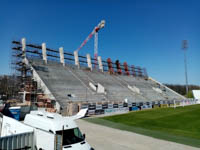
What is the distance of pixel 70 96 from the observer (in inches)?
1230

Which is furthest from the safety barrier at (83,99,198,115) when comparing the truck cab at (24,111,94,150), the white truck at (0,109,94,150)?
the truck cab at (24,111,94,150)

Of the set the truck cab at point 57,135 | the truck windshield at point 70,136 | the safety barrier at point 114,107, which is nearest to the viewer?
the truck cab at point 57,135

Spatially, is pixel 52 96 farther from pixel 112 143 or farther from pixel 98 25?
pixel 98 25

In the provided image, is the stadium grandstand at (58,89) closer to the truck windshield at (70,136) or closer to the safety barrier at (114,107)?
the safety barrier at (114,107)

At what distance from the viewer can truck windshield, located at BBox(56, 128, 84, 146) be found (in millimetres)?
7282

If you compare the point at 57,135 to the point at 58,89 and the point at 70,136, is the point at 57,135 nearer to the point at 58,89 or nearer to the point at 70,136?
the point at 70,136

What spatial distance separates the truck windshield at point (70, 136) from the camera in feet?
23.9

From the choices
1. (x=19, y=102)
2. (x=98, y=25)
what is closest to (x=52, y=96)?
(x=19, y=102)

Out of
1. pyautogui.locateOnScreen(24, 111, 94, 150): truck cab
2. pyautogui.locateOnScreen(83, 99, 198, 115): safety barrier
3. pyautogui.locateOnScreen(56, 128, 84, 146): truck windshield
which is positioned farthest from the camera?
pyautogui.locateOnScreen(83, 99, 198, 115): safety barrier

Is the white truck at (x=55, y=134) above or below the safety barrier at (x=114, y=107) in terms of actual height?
above

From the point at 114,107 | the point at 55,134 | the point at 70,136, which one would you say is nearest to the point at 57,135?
the point at 55,134

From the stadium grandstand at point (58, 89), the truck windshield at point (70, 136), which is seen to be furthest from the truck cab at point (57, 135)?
the stadium grandstand at point (58, 89)

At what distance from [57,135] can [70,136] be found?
75 cm

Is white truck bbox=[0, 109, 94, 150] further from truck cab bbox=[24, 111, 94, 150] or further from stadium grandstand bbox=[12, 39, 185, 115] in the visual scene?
stadium grandstand bbox=[12, 39, 185, 115]
